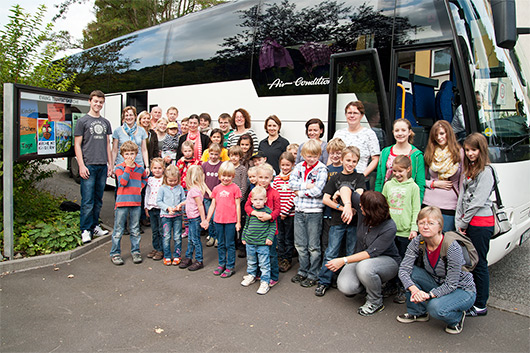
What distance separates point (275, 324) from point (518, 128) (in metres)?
3.80

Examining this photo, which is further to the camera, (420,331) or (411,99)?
(411,99)

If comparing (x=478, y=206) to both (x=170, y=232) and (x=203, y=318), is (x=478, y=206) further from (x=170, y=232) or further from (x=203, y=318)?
(x=170, y=232)

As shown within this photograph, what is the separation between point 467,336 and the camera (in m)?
3.80

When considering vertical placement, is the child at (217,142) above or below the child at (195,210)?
above

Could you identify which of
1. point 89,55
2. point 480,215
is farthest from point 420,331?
point 89,55

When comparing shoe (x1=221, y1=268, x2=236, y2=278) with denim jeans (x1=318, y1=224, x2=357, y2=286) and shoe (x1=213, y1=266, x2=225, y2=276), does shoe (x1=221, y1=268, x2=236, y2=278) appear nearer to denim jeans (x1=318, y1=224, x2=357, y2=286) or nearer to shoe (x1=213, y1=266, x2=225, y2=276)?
shoe (x1=213, y1=266, x2=225, y2=276)

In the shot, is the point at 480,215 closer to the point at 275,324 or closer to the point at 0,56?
the point at 275,324

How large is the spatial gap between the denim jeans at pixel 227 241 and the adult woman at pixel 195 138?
76.2 inches

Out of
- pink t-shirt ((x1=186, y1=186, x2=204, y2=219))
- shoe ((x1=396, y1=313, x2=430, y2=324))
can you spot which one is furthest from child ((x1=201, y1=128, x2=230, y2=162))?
shoe ((x1=396, y1=313, x2=430, y2=324))

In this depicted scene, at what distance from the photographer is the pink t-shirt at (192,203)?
5492mm

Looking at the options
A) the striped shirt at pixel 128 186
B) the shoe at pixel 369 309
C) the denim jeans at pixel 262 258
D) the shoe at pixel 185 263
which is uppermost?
the striped shirt at pixel 128 186

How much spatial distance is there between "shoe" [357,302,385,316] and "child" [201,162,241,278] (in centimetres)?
175

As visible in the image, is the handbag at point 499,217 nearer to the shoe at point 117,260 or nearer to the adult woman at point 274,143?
the adult woman at point 274,143

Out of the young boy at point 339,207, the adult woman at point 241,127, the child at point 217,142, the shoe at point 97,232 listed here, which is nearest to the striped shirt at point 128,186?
the child at point 217,142
